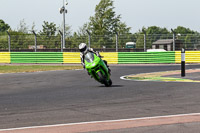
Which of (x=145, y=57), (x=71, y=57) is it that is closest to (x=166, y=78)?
(x=145, y=57)

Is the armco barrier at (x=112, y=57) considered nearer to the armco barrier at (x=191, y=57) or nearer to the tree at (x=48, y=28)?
the armco barrier at (x=191, y=57)

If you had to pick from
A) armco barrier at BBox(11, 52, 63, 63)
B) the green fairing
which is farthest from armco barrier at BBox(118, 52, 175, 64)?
the green fairing

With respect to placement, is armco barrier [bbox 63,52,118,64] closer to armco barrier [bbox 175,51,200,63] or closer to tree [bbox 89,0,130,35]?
armco barrier [bbox 175,51,200,63]

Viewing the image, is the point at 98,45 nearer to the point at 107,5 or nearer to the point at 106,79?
the point at 106,79

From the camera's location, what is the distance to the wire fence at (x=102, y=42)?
1131 inches

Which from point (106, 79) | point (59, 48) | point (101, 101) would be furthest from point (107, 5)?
point (101, 101)

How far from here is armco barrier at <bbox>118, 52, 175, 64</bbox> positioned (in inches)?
1150

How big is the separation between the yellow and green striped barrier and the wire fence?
0.52 m

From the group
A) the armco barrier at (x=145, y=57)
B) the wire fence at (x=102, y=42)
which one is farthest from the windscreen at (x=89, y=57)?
the armco barrier at (x=145, y=57)

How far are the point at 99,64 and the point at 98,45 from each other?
18.7m

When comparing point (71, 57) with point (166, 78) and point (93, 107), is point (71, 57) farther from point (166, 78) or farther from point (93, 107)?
point (93, 107)

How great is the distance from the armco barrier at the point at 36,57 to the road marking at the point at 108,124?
82.9 ft

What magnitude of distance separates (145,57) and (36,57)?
8.89 meters

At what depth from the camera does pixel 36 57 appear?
1264 inches
